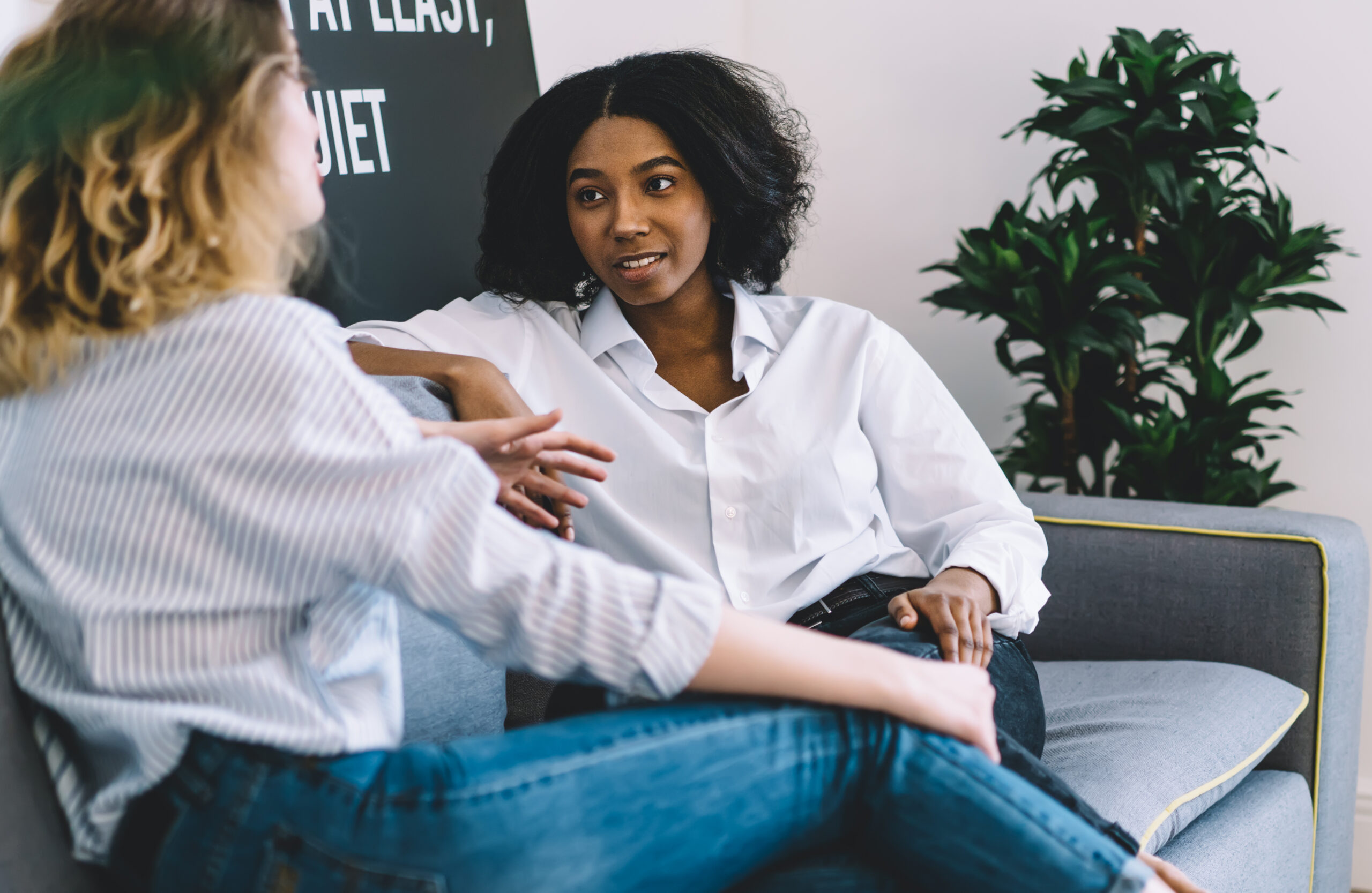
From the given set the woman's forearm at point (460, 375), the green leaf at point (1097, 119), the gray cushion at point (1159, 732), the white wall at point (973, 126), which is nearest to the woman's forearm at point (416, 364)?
the woman's forearm at point (460, 375)

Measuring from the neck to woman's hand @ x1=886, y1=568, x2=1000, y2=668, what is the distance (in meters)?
0.46

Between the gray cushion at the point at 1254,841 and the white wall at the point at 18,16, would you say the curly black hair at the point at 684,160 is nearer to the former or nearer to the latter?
the white wall at the point at 18,16

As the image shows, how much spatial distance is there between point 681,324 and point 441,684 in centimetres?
60

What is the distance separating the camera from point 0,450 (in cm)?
76

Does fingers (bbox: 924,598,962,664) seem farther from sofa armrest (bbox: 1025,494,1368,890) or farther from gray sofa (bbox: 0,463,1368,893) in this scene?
sofa armrest (bbox: 1025,494,1368,890)

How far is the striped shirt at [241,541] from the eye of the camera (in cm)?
70

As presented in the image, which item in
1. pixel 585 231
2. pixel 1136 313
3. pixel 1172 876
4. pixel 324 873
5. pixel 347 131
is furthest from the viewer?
pixel 1136 313

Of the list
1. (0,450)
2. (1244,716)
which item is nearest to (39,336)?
(0,450)

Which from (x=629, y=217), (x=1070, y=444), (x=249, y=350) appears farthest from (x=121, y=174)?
(x=1070, y=444)

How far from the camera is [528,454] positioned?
106 cm

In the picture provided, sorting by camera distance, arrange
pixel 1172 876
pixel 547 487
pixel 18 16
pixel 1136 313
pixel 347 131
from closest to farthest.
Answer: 1. pixel 1172 876
2. pixel 547 487
3. pixel 18 16
4. pixel 347 131
5. pixel 1136 313

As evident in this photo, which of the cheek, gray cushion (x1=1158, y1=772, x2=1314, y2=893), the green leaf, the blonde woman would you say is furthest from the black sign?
gray cushion (x1=1158, y1=772, x2=1314, y2=893)

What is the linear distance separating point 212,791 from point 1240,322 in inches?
75.2

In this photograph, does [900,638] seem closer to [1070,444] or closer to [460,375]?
[460,375]
